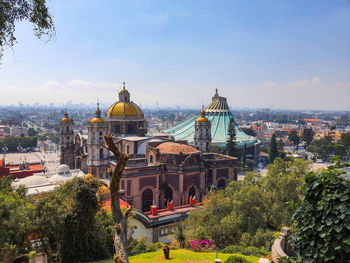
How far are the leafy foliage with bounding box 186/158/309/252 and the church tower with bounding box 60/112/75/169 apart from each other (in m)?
22.5

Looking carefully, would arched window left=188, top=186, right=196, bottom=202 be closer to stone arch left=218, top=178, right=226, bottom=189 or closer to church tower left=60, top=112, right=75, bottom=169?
stone arch left=218, top=178, right=226, bottom=189

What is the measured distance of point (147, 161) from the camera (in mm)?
27266

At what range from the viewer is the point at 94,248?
1177 centimetres

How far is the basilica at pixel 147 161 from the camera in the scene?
78.2ft

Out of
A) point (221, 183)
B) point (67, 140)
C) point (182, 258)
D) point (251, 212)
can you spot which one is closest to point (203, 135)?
point (221, 183)

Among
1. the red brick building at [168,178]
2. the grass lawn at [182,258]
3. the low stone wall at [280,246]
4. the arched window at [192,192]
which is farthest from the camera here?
the arched window at [192,192]

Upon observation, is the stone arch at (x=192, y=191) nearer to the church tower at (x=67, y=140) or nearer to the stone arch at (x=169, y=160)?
the stone arch at (x=169, y=160)

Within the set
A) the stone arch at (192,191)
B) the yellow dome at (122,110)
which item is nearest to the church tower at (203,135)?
the stone arch at (192,191)

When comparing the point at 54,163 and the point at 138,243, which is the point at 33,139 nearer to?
the point at 54,163

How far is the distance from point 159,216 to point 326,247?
14.9 m

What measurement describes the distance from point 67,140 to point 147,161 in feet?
40.5

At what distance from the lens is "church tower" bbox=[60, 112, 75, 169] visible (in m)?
33.0

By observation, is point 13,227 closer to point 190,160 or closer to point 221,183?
point 190,160

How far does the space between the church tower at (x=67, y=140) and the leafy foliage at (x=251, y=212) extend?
22466mm
